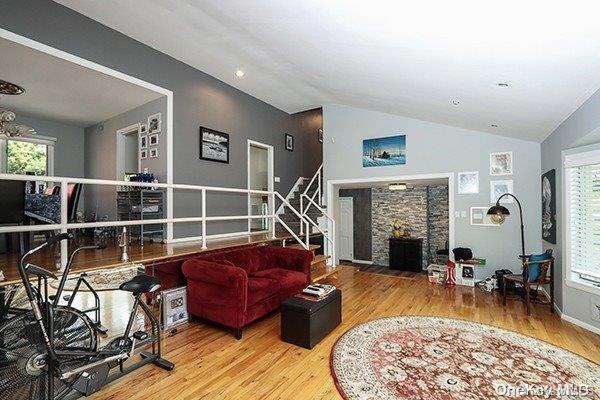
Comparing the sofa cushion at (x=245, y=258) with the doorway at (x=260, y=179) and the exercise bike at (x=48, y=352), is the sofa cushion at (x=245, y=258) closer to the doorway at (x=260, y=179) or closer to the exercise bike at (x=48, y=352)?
the exercise bike at (x=48, y=352)

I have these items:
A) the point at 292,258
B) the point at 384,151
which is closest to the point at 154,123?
the point at 292,258

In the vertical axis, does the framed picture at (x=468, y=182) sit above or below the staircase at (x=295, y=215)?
above

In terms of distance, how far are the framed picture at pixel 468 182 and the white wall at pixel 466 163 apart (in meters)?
0.07

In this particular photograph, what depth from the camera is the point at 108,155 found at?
580 cm

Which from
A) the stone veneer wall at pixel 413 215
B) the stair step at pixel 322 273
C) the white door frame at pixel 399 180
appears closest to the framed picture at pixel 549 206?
the white door frame at pixel 399 180

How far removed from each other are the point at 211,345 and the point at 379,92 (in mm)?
4117

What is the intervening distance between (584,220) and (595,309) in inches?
41.3

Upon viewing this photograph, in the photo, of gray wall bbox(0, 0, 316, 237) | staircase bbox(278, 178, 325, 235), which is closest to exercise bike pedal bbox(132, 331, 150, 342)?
gray wall bbox(0, 0, 316, 237)

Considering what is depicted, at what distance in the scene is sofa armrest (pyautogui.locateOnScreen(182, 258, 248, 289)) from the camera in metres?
3.01

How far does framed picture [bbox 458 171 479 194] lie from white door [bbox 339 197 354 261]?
4.15 meters

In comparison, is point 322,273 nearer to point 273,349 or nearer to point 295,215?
point 295,215

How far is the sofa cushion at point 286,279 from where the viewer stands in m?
3.70

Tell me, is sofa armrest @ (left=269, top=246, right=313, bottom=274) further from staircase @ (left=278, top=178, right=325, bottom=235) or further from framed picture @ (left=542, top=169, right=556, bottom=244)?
framed picture @ (left=542, top=169, right=556, bottom=244)

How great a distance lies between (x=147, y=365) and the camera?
2535 mm
